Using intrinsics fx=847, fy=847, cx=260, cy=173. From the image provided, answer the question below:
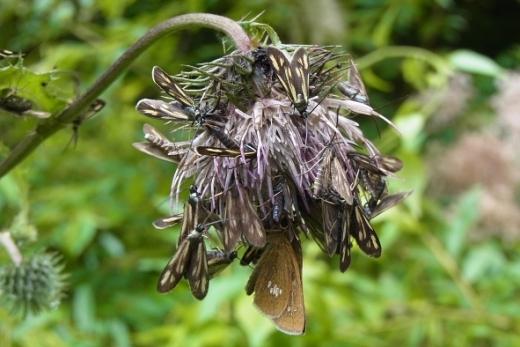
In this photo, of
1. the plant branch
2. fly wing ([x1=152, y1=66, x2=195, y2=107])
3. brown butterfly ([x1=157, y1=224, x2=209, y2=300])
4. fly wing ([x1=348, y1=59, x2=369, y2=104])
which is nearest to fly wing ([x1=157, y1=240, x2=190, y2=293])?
brown butterfly ([x1=157, y1=224, x2=209, y2=300])

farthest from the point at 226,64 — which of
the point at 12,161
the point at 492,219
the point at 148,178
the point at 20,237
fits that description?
the point at 492,219

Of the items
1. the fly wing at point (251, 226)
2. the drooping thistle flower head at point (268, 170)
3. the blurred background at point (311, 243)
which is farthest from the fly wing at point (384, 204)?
the blurred background at point (311, 243)

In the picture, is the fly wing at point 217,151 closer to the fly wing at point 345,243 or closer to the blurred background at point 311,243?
the fly wing at point 345,243

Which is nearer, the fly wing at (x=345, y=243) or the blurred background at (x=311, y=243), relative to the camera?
the fly wing at (x=345, y=243)

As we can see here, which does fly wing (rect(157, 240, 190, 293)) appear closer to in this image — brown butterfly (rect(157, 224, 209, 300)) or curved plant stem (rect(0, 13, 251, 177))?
brown butterfly (rect(157, 224, 209, 300))

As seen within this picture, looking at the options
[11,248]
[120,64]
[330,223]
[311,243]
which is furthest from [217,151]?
[311,243]

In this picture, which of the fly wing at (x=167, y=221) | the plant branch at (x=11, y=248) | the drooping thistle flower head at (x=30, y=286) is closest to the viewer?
the fly wing at (x=167, y=221)

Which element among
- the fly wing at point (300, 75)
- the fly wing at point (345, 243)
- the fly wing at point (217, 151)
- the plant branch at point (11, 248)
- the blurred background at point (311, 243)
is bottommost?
the blurred background at point (311, 243)

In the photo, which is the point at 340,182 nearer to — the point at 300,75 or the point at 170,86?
the point at 300,75
